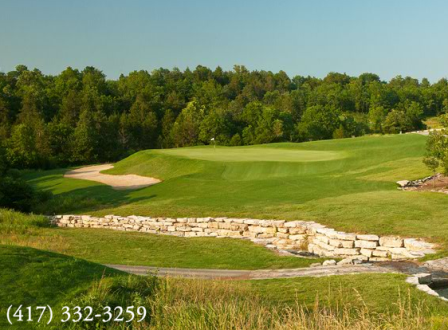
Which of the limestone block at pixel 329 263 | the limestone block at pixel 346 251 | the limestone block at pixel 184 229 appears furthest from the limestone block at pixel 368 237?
the limestone block at pixel 184 229

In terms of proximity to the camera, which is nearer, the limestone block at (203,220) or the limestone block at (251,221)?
the limestone block at (251,221)

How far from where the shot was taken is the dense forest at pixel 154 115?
222 feet

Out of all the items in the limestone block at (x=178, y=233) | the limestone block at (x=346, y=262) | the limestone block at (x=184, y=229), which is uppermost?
the limestone block at (x=346, y=262)

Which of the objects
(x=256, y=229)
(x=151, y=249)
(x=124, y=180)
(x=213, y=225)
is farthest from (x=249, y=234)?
(x=124, y=180)

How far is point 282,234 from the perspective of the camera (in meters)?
19.3

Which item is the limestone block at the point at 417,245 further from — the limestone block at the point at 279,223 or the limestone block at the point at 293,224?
the limestone block at the point at 279,223

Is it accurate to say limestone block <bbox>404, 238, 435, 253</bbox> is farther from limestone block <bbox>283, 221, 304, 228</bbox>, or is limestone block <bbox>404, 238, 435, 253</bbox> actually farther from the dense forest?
the dense forest

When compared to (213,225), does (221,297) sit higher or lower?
higher

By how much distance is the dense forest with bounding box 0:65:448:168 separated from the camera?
67812 mm

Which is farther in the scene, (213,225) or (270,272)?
(213,225)

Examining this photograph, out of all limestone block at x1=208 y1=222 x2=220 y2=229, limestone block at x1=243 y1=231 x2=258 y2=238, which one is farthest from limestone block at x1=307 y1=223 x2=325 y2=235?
limestone block at x1=208 y1=222 x2=220 y2=229

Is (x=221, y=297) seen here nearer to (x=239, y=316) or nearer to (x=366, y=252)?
(x=239, y=316)

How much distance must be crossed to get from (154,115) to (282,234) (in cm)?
6882

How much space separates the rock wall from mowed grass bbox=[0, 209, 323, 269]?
1599 mm
